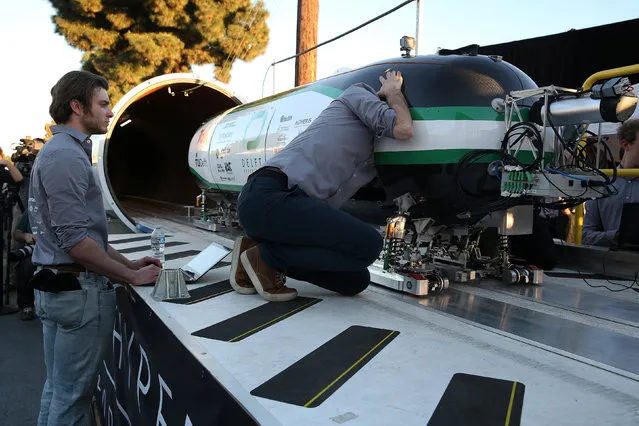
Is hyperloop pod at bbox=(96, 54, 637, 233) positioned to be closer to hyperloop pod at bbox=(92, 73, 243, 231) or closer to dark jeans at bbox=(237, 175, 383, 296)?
dark jeans at bbox=(237, 175, 383, 296)

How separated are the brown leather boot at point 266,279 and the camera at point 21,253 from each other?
10.7 feet

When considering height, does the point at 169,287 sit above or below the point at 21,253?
above

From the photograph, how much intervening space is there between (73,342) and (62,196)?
715mm

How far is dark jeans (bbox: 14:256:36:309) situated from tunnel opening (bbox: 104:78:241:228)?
84.6 inches

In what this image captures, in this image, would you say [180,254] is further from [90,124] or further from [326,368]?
[326,368]

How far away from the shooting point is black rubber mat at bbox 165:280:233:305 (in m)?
3.27

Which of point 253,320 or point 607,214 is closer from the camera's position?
point 253,320

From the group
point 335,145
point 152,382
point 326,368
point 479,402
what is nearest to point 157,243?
point 335,145

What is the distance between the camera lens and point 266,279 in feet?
11.0

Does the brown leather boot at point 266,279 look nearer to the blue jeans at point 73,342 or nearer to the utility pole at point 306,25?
the blue jeans at point 73,342

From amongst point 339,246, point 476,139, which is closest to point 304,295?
point 339,246

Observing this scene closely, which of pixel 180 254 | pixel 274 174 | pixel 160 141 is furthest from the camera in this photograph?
pixel 160 141

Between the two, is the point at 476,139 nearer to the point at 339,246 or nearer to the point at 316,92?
the point at 339,246

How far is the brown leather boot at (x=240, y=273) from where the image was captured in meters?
3.53
